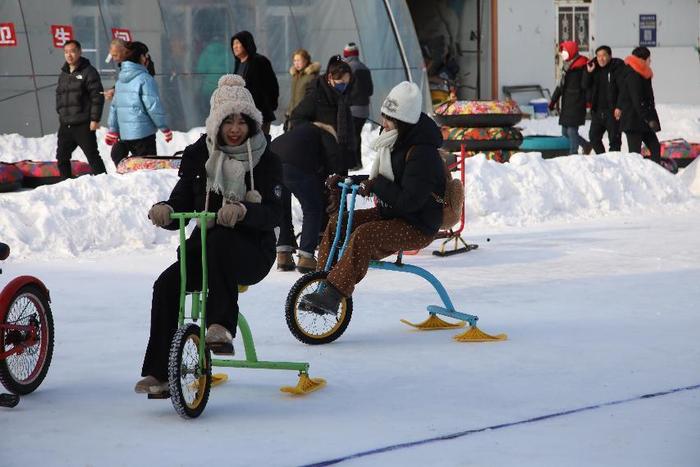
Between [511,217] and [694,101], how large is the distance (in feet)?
77.7

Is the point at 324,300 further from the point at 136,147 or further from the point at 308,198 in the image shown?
the point at 136,147

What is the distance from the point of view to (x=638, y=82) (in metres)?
17.0

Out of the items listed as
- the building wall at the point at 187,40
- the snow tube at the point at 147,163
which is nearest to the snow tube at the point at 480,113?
the building wall at the point at 187,40

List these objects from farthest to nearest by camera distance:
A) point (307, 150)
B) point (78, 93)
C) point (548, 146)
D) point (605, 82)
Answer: point (548, 146) → point (605, 82) → point (78, 93) → point (307, 150)

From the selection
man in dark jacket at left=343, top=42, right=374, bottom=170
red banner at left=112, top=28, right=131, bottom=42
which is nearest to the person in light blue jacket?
man in dark jacket at left=343, top=42, right=374, bottom=170

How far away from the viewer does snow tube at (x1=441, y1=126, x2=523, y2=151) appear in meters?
17.8

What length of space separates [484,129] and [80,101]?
539 centimetres

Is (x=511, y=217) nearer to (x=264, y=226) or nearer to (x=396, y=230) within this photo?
(x=396, y=230)

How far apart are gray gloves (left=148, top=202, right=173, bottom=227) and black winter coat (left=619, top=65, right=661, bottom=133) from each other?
11715mm

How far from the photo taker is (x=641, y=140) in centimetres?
1738

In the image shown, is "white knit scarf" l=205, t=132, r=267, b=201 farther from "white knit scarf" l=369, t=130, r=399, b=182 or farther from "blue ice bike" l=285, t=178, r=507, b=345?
"white knit scarf" l=369, t=130, r=399, b=182

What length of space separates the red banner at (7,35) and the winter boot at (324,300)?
14221 millimetres

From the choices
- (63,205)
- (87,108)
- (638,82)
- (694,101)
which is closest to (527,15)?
(694,101)

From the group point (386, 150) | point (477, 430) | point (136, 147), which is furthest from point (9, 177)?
point (477, 430)
